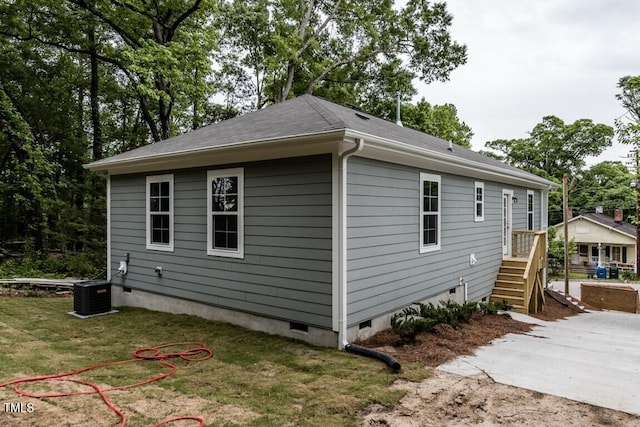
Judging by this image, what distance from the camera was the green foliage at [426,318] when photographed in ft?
19.0

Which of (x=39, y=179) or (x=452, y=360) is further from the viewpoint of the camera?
(x=39, y=179)

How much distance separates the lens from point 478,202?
32.5 ft

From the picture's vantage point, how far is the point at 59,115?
1808cm

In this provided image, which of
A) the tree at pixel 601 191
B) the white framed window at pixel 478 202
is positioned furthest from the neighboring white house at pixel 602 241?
the white framed window at pixel 478 202

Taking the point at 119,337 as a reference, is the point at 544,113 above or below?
above

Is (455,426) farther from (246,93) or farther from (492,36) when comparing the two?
(246,93)

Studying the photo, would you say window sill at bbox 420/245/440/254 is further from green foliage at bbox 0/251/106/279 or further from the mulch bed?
green foliage at bbox 0/251/106/279

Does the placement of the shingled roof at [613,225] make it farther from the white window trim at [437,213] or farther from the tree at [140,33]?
the tree at [140,33]

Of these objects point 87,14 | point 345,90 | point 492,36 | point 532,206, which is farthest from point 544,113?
point 87,14

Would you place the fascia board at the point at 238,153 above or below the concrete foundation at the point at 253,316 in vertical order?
above

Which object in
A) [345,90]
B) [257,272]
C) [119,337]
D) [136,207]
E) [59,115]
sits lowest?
[119,337]

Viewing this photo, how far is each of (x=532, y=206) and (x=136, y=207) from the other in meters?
12.4

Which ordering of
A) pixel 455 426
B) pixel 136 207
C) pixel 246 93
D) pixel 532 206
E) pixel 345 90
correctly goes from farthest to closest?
pixel 246 93
pixel 345 90
pixel 532 206
pixel 136 207
pixel 455 426

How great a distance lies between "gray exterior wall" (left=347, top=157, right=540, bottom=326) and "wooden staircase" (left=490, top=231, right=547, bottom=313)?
82cm
